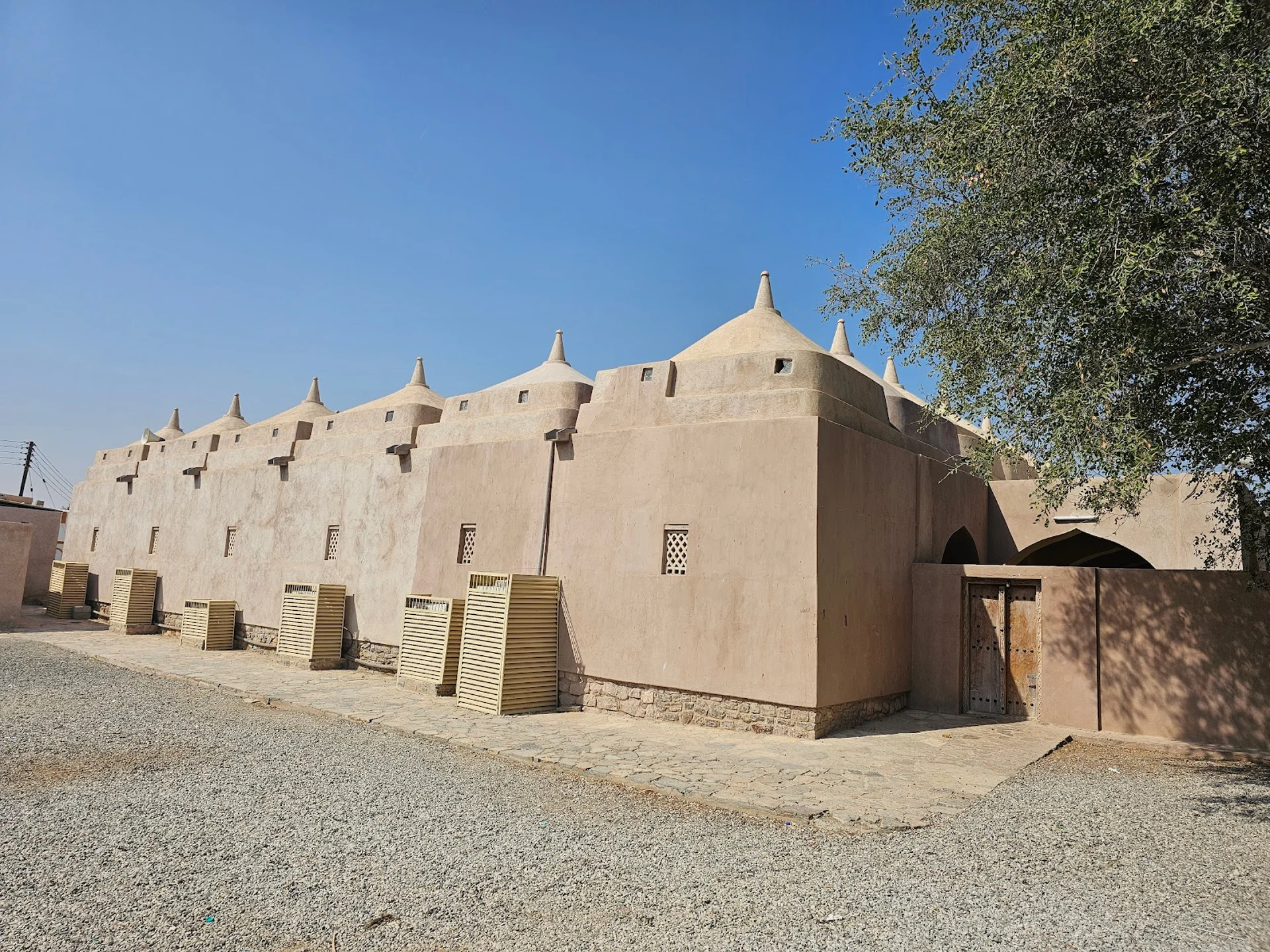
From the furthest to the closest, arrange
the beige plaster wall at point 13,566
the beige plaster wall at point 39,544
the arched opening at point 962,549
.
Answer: the beige plaster wall at point 39,544 → the beige plaster wall at point 13,566 → the arched opening at point 962,549

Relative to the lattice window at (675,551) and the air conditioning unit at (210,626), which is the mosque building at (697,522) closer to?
the lattice window at (675,551)

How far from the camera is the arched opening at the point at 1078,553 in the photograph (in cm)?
1582

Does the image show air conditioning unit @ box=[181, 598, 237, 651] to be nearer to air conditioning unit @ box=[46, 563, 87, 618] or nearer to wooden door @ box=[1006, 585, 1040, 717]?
air conditioning unit @ box=[46, 563, 87, 618]

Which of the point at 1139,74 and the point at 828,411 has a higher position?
the point at 1139,74

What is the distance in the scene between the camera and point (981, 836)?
6.20 m

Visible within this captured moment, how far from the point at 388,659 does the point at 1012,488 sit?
41.5 feet

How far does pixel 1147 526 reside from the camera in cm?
1462

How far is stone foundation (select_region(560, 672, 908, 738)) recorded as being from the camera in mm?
9766

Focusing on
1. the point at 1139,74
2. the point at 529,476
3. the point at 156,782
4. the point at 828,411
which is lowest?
the point at 156,782

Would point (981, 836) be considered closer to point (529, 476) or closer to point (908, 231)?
point (908, 231)

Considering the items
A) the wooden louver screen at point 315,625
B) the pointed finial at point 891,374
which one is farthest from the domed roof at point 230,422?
the pointed finial at point 891,374

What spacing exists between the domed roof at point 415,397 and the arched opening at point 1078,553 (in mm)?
13390

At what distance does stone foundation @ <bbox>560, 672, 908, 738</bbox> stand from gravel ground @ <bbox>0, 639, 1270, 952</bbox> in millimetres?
2441

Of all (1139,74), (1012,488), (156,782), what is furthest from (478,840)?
(1012,488)
